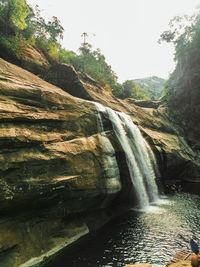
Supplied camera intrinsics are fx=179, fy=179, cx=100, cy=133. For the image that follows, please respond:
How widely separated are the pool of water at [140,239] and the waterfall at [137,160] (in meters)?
1.95

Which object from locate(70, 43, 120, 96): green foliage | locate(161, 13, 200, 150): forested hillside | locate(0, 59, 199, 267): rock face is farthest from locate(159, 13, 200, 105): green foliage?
locate(0, 59, 199, 267): rock face

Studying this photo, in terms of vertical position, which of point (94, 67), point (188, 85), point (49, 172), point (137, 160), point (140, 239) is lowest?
point (140, 239)

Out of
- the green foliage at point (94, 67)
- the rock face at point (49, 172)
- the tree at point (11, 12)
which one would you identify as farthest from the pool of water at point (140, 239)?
the green foliage at point (94, 67)

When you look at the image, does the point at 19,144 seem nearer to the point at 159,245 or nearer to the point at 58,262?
the point at 58,262

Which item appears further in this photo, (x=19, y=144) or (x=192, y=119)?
(x=192, y=119)

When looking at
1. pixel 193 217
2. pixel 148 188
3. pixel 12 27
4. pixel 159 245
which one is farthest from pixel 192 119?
pixel 12 27

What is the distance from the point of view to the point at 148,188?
51.9 ft

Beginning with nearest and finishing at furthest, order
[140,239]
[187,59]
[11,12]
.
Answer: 1. [140,239]
2. [11,12]
3. [187,59]

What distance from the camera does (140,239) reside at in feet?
29.3

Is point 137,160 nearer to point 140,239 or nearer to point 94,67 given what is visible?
point 140,239

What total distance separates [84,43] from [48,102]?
39.4m

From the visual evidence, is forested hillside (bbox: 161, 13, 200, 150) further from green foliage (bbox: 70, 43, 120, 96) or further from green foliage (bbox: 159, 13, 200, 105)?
green foliage (bbox: 70, 43, 120, 96)

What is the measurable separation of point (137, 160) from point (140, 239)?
24.7 feet

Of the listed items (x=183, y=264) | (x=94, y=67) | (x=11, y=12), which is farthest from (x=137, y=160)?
(x=94, y=67)
